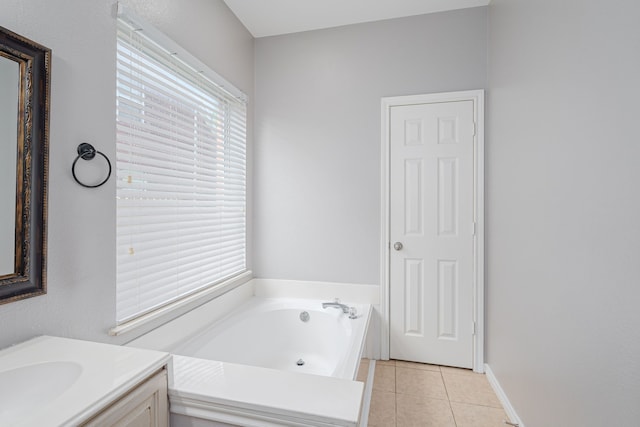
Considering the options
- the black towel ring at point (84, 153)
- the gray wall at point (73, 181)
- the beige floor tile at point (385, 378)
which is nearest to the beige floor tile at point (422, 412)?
the beige floor tile at point (385, 378)

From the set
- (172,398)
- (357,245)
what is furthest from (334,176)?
(172,398)

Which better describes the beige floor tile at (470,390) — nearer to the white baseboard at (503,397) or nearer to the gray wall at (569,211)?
the white baseboard at (503,397)

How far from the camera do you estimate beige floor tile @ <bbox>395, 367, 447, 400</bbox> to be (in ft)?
6.62

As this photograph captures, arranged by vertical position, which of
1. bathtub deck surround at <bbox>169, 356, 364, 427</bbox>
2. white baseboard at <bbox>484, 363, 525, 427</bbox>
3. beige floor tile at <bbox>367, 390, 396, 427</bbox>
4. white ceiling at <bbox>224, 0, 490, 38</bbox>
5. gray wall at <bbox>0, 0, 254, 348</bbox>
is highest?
white ceiling at <bbox>224, 0, 490, 38</bbox>

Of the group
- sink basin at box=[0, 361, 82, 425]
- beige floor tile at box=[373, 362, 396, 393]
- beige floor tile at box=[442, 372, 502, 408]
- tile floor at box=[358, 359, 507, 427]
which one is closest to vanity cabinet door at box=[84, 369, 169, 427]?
sink basin at box=[0, 361, 82, 425]

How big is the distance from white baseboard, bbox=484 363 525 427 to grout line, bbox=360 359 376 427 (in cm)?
80

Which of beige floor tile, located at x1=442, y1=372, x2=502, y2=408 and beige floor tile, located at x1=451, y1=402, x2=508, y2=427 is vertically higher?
beige floor tile, located at x1=442, y1=372, x2=502, y2=408

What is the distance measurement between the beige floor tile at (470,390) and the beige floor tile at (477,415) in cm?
5

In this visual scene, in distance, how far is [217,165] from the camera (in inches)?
84.2

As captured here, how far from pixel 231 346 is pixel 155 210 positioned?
3.26ft

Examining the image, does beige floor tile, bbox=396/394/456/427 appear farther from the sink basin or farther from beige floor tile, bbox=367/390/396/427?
the sink basin

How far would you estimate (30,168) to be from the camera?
1.00 metres

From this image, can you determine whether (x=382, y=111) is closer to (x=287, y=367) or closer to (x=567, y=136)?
(x=567, y=136)

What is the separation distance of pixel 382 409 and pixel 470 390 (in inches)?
25.5
